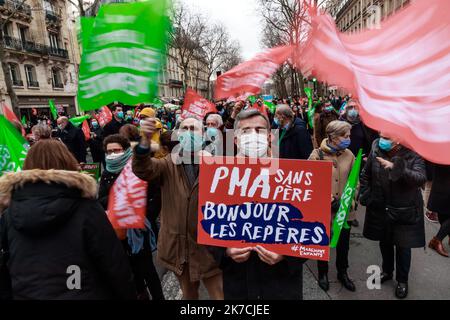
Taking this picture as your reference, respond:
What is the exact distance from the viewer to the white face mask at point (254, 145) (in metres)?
1.94

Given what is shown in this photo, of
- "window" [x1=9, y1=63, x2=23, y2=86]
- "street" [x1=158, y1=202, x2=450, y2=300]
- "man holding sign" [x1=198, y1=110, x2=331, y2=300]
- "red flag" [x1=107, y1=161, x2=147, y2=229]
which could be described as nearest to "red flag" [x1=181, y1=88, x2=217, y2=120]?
"street" [x1=158, y1=202, x2=450, y2=300]

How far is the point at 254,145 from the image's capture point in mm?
1946

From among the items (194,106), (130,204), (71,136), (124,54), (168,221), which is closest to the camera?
(124,54)

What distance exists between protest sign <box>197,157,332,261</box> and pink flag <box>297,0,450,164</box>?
16.7 inches

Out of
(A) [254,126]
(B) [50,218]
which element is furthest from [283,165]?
(B) [50,218]

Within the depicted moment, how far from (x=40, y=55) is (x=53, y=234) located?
108 feet

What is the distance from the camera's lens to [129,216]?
247 cm

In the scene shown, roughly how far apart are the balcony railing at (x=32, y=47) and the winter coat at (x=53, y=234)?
30.5 meters

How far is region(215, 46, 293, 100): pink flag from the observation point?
356 centimetres

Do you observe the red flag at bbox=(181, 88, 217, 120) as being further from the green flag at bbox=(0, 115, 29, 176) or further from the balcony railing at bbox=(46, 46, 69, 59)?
the balcony railing at bbox=(46, 46, 69, 59)

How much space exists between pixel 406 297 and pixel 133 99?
312 centimetres

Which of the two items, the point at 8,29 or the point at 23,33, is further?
the point at 23,33

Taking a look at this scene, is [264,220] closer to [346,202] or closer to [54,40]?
[346,202]

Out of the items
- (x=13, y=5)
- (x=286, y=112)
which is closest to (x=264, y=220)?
(x=286, y=112)
